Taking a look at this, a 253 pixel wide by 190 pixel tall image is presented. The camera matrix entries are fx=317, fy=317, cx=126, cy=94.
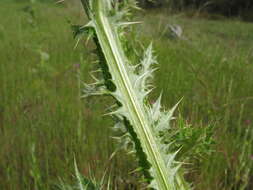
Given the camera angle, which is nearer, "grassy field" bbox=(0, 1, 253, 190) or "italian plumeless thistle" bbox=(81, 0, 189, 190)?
"italian plumeless thistle" bbox=(81, 0, 189, 190)

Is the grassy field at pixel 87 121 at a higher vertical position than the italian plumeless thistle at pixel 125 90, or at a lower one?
lower

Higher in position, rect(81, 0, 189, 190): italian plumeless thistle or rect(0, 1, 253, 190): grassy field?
rect(81, 0, 189, 190): italian plumeless thistle

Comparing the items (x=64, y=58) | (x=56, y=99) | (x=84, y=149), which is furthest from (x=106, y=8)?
(x=64, y=58)

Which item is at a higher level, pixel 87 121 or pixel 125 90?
pixel 125 90

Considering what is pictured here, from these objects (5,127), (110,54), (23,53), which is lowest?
(23,53)

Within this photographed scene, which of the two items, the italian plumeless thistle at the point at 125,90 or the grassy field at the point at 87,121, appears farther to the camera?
the grassy field at the point at 87,121

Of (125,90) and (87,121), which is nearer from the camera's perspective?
(125,90)

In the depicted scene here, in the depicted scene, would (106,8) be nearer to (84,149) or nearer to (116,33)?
(116,33)

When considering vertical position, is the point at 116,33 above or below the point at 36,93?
above
